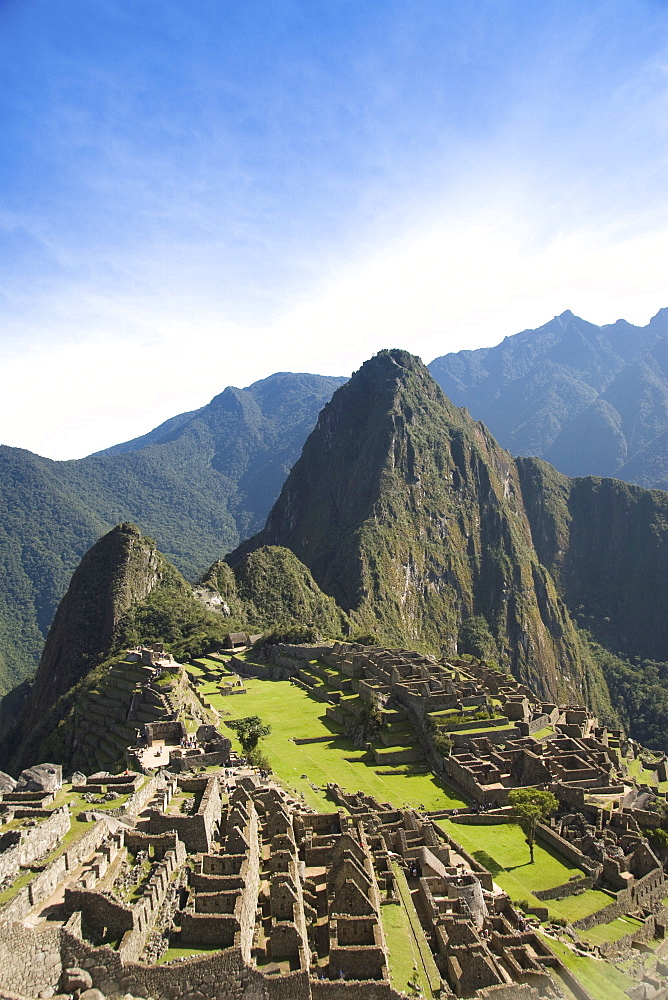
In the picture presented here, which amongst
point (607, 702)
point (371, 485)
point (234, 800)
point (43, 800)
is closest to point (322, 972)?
point (234, 800)

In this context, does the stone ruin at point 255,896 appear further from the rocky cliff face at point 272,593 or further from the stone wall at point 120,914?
the rocky cliff face at point 272,593

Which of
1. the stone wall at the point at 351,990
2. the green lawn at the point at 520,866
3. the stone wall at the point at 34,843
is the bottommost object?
the green lawn at the point at 520,866

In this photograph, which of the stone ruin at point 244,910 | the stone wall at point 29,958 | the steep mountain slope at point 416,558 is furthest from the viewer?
the steep mountain slope at point 416,558

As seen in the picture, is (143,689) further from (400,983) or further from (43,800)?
(400,983)

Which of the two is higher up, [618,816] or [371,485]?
[371,485]

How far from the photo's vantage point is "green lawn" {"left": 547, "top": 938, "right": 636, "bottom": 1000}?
22391mm

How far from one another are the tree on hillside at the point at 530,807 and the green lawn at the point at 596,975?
814cm

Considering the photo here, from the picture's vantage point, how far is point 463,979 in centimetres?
1980

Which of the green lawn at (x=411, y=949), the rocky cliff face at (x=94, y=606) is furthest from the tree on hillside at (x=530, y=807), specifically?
the rocky cliff face at (x=94, y=606)

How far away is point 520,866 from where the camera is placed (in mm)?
31875

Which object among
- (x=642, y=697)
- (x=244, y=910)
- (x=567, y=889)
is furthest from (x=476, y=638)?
(x=244, y=910)

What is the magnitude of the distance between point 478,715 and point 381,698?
7.60 metres

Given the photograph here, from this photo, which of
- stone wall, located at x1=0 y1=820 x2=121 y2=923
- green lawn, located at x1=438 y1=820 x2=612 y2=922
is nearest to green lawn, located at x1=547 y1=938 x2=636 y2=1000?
green lawn, located at x1=438 y1=820 x2=612 y2=922

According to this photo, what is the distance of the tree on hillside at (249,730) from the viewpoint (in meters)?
41.6
